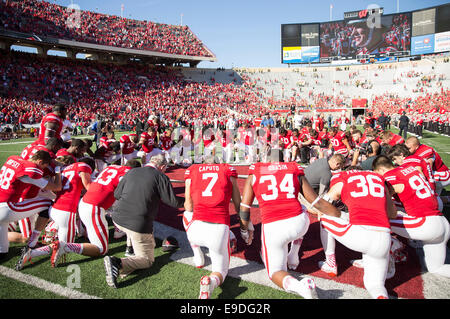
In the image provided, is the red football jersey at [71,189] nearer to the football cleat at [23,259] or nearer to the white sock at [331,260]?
the football cleat at [23,259]

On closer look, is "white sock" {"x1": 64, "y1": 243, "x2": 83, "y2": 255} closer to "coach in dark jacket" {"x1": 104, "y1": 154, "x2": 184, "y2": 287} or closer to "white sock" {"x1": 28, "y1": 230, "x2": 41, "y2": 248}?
"coach in dark jacket" {"x1": 104, "y1": 154, "x2": 184, "y2": 287}

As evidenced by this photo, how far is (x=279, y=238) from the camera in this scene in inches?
130

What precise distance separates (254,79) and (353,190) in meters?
48.9

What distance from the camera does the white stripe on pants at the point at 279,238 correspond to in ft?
10.9

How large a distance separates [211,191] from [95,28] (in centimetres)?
4533

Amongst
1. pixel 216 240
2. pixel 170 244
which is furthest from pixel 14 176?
pixel 216 240

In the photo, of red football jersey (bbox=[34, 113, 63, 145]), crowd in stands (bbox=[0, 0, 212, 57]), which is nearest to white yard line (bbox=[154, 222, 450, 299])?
red football jersey (bbox=[34, 113, 63, 145])

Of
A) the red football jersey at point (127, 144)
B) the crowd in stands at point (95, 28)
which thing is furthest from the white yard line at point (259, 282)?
the crowd in stands at point (95, 28)

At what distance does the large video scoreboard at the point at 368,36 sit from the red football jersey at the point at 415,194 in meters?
52.8

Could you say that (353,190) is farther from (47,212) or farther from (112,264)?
(47,212)

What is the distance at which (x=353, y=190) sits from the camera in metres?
3.41

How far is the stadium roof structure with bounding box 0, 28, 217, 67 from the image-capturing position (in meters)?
32.8

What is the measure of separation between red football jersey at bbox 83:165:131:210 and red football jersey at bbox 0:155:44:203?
0.74 metres
